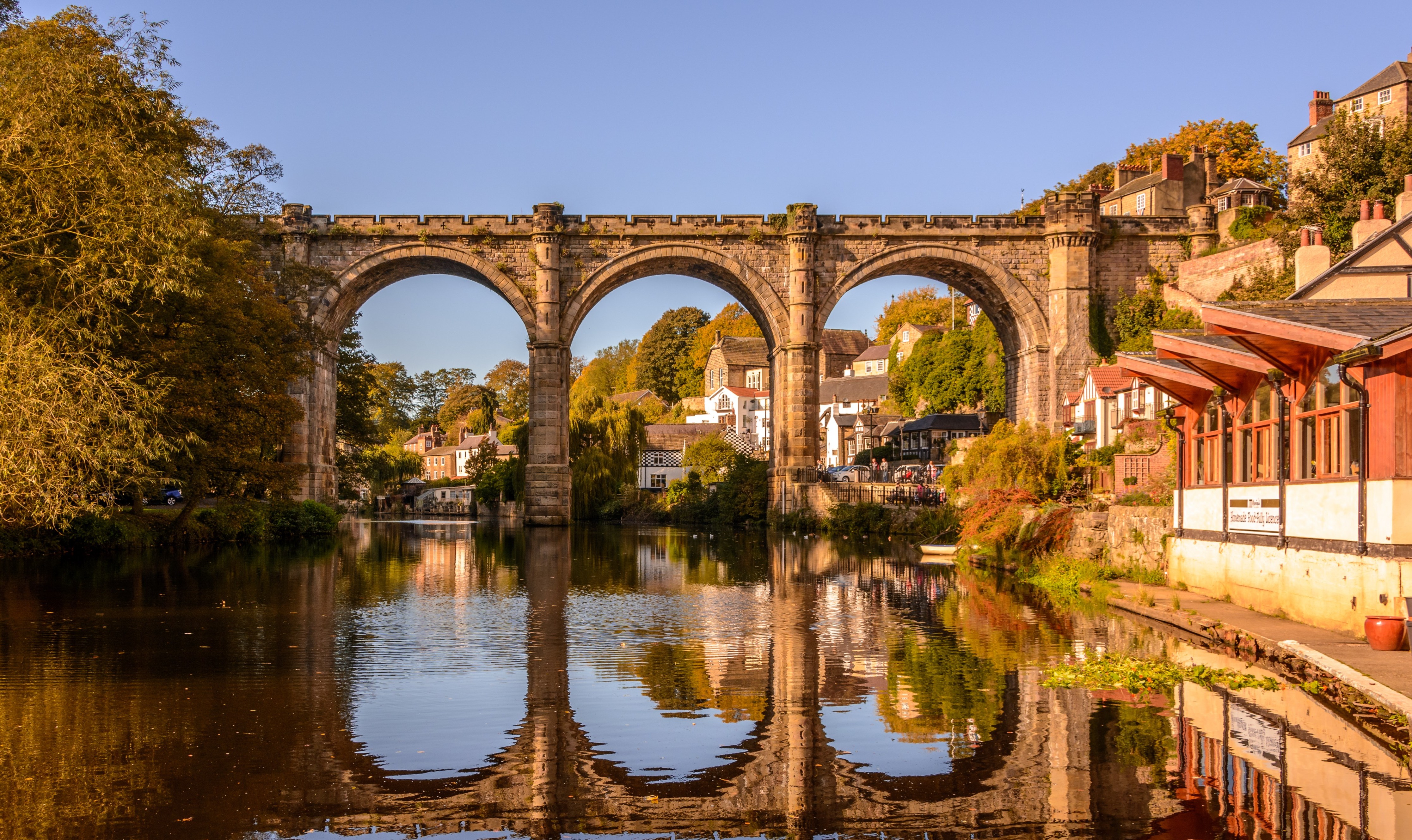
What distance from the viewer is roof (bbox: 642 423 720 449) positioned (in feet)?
240

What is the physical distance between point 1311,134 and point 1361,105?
2.26 metres

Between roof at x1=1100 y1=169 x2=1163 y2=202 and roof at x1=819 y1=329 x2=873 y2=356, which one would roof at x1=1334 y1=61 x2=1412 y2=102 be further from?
roof at x1=819 y1=329 x2=873 y2=356

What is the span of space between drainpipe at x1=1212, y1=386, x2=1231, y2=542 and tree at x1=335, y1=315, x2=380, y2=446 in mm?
37786

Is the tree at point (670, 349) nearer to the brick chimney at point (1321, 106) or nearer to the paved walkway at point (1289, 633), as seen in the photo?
the brick chimney at point (1321, 106)

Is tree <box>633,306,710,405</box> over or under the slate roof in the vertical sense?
over

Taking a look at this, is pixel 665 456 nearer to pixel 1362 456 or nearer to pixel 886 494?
pixel 886 494

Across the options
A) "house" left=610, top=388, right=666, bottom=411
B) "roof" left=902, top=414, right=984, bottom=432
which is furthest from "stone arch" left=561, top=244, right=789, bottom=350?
"house" left=610, top=388, right=666, bottom=411

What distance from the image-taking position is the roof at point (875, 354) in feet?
289

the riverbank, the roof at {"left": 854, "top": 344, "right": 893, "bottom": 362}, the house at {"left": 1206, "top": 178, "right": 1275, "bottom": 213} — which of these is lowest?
the riverbank

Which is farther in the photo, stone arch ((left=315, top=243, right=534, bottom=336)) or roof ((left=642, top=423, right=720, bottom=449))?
roof ((left=642, top=423, right=720, bottom=449))

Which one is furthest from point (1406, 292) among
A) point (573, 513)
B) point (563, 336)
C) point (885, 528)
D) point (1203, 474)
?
point (573, 513)

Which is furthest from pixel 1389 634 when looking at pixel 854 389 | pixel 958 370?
pixel 854 389

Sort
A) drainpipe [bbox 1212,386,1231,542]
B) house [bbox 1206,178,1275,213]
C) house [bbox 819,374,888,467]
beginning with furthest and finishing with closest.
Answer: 1. house [bbox 819,374,888,467]
2. house [bbox 1206,178,1275,213]
3. drainpipe [bbox 1212,386,1231,542]

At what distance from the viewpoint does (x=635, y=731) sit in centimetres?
834
